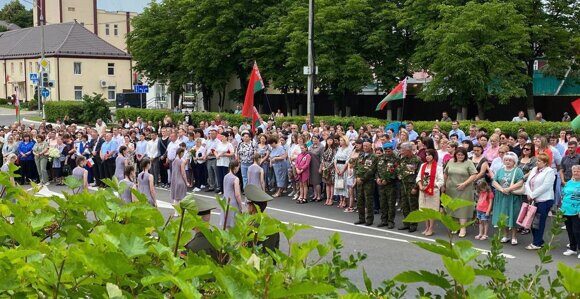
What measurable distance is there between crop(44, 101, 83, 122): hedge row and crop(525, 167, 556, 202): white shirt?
1562 inches

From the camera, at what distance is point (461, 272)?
2035 mm

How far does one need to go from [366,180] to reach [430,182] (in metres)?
1.53

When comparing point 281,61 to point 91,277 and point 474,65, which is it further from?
point 91,277

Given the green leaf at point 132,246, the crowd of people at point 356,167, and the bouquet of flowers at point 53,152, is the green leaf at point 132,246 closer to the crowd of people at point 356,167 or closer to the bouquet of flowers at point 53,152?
the crowd of people at point 356,167

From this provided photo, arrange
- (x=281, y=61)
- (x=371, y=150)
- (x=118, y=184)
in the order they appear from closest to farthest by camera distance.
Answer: (x=118, y=184) < (x=371, y=150) < (x=281, y=61)

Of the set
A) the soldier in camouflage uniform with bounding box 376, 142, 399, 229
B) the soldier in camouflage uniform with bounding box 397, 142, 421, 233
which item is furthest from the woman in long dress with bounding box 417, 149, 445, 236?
the soldier in camouflage uniform with bounding box 376, 142, 399, 229

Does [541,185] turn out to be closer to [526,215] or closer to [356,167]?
[526,215]

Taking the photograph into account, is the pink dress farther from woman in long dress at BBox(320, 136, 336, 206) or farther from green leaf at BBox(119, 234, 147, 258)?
green leaf at BBox(119, 234, 147, 258)

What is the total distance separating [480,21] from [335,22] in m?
9.35

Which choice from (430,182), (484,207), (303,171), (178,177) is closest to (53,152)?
(303,171)

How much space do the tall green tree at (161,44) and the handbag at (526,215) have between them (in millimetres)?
39870

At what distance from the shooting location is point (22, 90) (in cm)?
7931

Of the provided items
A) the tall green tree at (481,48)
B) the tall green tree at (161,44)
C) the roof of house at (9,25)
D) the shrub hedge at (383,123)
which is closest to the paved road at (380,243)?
the shrub hedge at (383,123)

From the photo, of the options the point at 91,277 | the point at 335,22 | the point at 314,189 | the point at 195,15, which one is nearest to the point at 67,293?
the point at 91,277
